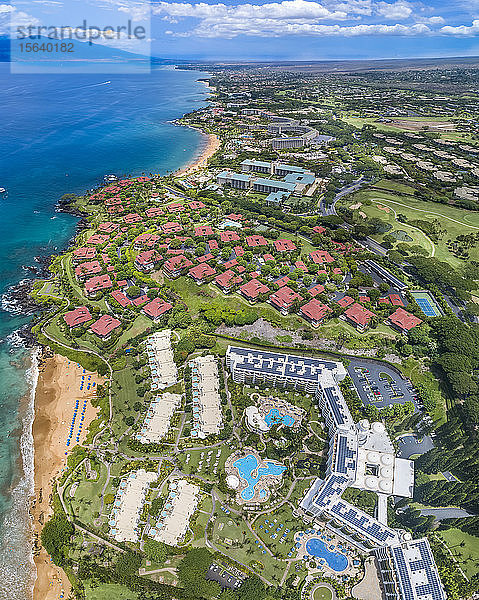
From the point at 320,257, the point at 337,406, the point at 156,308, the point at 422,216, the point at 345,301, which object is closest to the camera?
the point at 337,406

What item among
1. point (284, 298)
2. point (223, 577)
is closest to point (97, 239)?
point (284, 298)

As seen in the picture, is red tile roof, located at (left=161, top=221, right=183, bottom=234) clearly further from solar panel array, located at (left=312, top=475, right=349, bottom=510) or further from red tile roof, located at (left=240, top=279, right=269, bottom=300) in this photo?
solar panel array, located at (left=312, top=475, right=349, bottom=510)

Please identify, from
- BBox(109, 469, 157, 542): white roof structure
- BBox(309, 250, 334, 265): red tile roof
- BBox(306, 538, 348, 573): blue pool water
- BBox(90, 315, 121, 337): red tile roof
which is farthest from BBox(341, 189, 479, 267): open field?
BBox(109, 469, 157, 542): white roof structure

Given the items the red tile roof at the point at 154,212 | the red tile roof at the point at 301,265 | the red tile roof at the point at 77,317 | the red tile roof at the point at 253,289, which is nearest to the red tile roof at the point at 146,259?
the red tile roof at the point at 77,317

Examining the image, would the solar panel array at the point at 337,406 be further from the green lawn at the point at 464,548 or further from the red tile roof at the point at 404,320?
the red tile roof at the point at 404,320

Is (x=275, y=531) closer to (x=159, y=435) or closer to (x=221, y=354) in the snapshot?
(x=159, y=435)

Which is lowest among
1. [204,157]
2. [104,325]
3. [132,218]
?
[104,325]

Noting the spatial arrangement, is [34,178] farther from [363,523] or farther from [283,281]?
[363,523]

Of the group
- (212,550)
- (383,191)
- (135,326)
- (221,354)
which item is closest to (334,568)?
(212,550)
